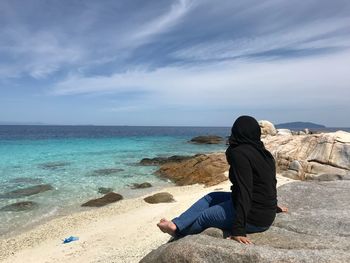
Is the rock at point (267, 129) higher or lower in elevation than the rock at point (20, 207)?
higher

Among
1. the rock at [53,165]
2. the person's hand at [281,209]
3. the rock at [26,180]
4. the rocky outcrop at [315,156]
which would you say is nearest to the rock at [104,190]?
the rock at [26,180]

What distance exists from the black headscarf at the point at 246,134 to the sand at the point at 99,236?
14.9 feet

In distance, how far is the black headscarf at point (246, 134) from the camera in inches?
208

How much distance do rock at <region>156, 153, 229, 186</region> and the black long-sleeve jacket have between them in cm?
1513

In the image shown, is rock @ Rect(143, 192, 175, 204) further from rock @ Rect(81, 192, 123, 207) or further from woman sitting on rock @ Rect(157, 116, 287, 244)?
woman sitting on rock @ Rect(157, 116, 287, 244)

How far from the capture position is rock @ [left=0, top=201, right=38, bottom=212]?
16844 millimetres

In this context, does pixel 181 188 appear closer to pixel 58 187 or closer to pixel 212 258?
pixel 58 187

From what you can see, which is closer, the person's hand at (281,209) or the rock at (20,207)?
the person's hand at (281,209)

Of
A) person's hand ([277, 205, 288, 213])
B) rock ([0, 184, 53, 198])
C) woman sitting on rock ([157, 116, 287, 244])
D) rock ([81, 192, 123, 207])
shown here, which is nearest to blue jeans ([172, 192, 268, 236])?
woman sitting on rock ([157, 116, 287, 244])

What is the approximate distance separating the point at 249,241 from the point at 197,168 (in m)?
19.0

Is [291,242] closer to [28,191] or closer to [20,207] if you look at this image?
[20,207]

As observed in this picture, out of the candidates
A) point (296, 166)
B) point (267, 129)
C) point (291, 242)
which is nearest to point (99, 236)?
point (291, 242)

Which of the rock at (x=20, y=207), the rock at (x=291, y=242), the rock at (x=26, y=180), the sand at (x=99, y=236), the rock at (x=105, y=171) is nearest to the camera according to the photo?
the rock at (x=291, y=242)

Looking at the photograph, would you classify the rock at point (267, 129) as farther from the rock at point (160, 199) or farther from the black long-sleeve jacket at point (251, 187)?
the black long-sleeve jacket at point (251, 187)
